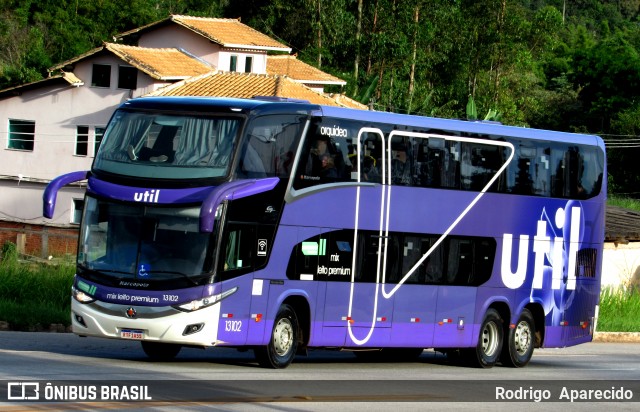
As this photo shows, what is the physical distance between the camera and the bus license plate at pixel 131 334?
A: 56.0ft

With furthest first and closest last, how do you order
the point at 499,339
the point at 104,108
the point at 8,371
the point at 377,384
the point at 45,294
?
the point at 104,108, the point at 45,294, the point at 499,339, the point at 377,384, the point at 8,371

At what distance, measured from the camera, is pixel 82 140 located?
61.4m

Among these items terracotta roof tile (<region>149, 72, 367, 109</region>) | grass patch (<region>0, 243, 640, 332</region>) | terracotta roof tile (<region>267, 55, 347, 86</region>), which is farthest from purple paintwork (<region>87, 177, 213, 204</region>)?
terracotta roof tile (<region>267, 55, 347, 86</region>)

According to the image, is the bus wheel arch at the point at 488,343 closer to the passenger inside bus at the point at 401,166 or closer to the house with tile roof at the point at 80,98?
the passenger inside bus at the point at 401,166

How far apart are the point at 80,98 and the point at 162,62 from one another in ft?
15.1

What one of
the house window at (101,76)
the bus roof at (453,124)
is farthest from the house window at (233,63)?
the bus roof at (453,124)

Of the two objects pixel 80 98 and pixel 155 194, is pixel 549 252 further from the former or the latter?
pixel 80 98

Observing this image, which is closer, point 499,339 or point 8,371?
point 8,371

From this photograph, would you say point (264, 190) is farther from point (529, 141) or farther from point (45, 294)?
point (45, 294)

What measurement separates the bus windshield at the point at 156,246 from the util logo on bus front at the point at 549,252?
283 inches

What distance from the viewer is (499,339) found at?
22797mm

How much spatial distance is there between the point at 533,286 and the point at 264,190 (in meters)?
7.38

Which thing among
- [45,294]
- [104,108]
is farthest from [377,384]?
[104,108]

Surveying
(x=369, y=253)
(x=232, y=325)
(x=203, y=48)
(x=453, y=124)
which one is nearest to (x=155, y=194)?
(x=232, y=325)
